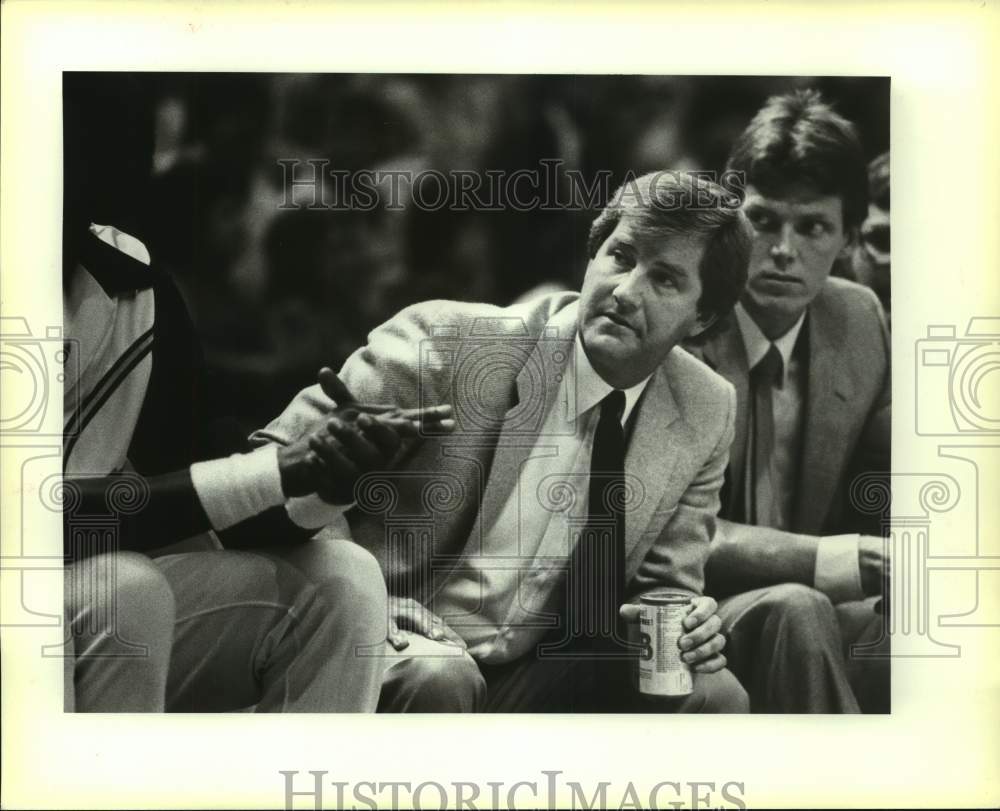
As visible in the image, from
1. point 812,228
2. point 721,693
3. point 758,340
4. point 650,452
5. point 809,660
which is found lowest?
point 721,693

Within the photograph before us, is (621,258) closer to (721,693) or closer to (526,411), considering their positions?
(526,411)

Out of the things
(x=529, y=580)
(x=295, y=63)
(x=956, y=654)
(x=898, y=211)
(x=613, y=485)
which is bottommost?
(x=956, y=654)

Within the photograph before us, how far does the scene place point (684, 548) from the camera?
450 centimetres

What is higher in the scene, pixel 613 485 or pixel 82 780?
pixel 613 485

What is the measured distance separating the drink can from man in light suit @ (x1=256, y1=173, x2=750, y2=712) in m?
0.04

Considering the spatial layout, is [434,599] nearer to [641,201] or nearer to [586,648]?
[586,648]

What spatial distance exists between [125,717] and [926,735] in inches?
122

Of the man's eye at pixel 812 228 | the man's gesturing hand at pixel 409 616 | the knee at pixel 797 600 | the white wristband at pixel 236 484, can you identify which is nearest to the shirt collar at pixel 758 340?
the man's eye at pixel 812 228

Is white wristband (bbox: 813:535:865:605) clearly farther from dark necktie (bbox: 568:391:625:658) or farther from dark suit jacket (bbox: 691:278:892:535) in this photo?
dark necktie (bbox: 568:391:625:658)

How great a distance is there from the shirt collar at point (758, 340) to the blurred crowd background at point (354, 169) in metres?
0.60

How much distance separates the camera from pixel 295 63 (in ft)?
14.6

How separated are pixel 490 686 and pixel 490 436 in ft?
3.15

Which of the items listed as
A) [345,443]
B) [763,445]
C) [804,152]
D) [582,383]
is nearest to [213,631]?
[345,443]

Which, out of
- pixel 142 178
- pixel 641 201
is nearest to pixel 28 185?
pixel 142 178
